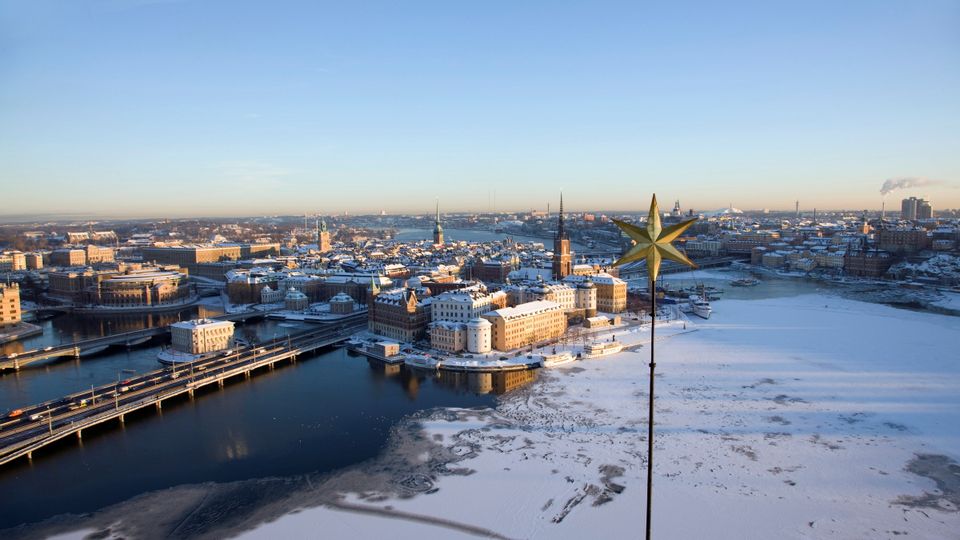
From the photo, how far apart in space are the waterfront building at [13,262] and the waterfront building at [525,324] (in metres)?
58.3

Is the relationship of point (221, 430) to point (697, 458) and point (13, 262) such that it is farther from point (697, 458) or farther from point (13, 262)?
Result: point (13, 262)

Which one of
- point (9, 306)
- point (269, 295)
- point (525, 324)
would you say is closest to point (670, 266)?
point (269, 295)

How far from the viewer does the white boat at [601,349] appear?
1098 inches

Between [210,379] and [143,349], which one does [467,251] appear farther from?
[210,379]

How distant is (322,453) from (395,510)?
14.0 ft

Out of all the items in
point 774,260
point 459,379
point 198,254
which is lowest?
point 459,379

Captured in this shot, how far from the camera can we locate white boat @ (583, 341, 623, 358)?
27.9 metres

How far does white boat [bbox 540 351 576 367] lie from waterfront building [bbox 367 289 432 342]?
25.6 ft

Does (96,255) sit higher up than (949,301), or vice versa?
(96,255)

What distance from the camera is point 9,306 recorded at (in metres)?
37.1

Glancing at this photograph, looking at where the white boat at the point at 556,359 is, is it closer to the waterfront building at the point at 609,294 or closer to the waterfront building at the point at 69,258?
the waterfront building at the point at 609,294

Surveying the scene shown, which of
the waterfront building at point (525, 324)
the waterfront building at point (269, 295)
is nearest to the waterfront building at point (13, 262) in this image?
the waterfront building at point (269, 295)

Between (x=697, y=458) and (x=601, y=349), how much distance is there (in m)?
12.0

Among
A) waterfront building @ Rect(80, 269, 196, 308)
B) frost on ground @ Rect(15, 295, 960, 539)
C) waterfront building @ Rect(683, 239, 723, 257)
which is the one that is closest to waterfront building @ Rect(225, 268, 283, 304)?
waterfront building @ Rect(80, 269, 196, 308)
